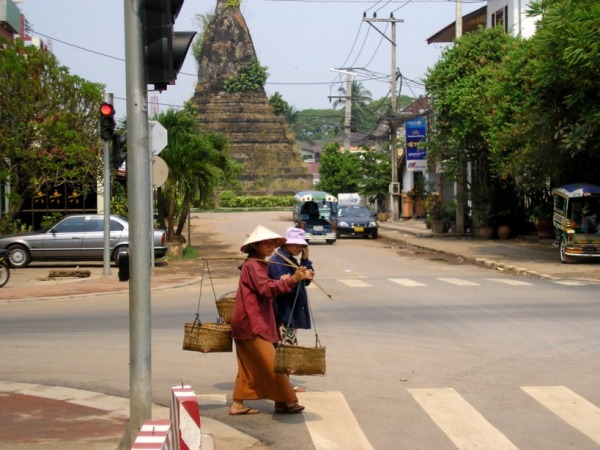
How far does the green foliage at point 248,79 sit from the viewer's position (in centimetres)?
9531

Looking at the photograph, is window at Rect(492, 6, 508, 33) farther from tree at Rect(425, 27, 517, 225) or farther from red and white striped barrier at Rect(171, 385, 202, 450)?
red and white striped barrier at Rect(171, 385, 202, 450)

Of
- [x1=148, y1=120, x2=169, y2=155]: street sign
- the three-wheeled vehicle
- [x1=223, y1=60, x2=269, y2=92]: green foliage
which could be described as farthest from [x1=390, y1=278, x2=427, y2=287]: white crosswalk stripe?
[x1=223, y1=60, x2=269, y2=92]: green foliage

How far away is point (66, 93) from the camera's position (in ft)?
95.1

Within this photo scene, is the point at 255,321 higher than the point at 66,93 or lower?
lower

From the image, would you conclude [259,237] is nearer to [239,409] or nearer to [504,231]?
[239,409]

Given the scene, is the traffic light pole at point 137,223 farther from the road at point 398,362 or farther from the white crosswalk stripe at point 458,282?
the white crosswalk stripe at point 458,282

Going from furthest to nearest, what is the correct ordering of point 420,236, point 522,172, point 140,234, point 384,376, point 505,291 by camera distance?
point 420,236, point 522,172, point 505,291, point 384,376, point 140,234

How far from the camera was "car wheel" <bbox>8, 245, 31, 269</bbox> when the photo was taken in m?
26.2

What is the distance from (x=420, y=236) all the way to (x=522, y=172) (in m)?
10.8

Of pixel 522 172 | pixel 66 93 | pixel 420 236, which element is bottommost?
pixel 420 236

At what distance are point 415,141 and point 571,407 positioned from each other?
4238 cm

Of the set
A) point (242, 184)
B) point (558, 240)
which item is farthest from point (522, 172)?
point (242, 184)

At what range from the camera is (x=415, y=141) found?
5053cm

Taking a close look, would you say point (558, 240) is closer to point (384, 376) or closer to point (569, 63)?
point (569, 63)
